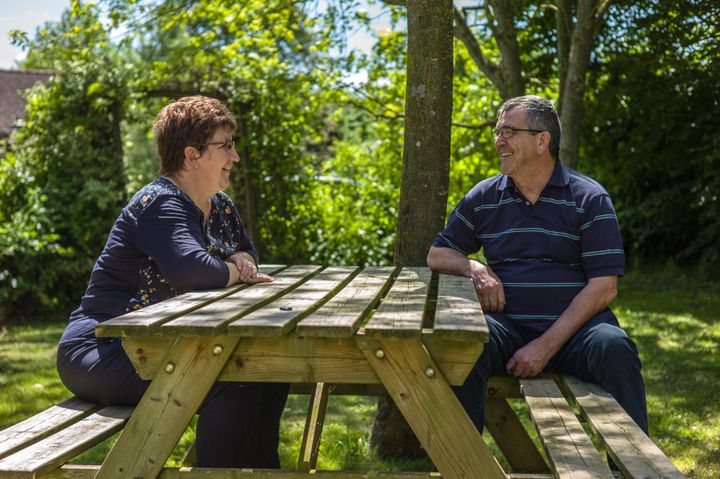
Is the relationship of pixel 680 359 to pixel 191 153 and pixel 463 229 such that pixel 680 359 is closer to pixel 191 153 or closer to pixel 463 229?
pixel 463 229

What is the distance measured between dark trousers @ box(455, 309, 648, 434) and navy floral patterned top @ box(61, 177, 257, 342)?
3.37ft

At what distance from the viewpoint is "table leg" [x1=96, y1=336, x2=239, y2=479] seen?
2.46 meters

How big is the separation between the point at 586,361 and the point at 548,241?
0.58 metres

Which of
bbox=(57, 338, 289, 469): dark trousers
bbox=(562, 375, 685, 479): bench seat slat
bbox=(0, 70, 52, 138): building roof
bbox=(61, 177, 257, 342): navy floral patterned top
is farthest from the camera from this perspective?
bbox=(0, 70, 52, 138): building roof

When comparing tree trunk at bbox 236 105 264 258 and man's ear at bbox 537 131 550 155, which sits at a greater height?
man's ear at bbox 537 131 550 155

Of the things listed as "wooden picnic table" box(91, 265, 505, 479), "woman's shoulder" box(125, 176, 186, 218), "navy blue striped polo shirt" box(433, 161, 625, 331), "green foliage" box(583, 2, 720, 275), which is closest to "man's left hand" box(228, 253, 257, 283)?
"woman's shoulder" box(125, 176, 186, 218)

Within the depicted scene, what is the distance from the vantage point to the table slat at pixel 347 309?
7.47ft

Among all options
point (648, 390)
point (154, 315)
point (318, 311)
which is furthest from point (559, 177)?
point (648, 390)

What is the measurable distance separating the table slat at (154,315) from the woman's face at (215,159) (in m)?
0.51

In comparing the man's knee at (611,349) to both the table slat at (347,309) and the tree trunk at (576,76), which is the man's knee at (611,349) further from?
the tree trunk at (576,76)

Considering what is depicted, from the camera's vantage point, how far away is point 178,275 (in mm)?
Answer: 2988

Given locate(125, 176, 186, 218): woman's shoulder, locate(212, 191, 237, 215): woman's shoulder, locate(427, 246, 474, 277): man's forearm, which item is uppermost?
locate(125, 176, 186, 218): woman's shoulder

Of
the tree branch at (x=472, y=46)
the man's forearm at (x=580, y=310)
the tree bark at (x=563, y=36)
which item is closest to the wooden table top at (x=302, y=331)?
the man's forearm at (x=580, y=310)

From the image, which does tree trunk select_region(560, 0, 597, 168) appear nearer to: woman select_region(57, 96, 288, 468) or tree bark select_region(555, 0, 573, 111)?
tree bark select_region(555, 0, 573, 111)
